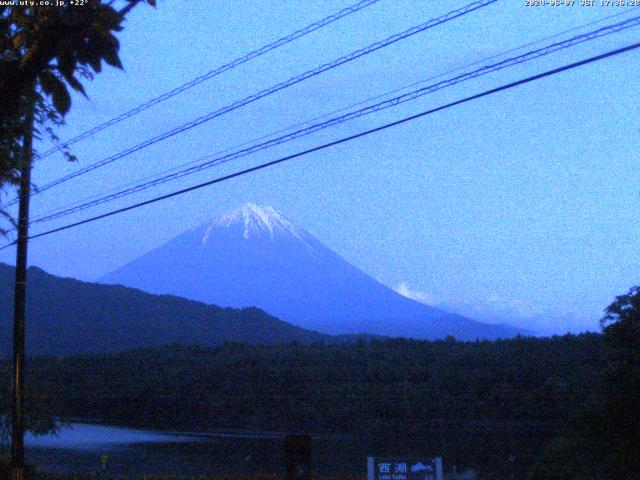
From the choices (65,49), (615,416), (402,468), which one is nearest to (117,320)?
(615,416)

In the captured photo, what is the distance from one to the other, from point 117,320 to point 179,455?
2871cm

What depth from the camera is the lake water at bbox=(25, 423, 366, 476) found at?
726 inches

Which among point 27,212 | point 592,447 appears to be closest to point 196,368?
point 27,212

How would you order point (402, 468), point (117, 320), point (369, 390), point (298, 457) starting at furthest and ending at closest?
point (117, 320)
point (369, 390)
point (298, 457)
point (402, 468)

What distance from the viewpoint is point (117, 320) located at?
47.9 metres

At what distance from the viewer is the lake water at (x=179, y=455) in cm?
1844

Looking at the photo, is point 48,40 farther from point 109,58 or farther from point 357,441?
point 357,441

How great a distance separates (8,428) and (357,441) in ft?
27.0

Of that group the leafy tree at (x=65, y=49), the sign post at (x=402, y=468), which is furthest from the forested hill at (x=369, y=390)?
the leafy tree at (x=65, y=49)

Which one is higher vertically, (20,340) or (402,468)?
(20,340)

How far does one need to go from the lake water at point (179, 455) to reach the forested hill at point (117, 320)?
1924cm

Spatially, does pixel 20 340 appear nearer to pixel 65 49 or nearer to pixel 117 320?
pixel 65 49

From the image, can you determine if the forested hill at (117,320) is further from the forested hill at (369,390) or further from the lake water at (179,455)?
the lake water at (179,455)

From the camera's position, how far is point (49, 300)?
4850 centimetres
